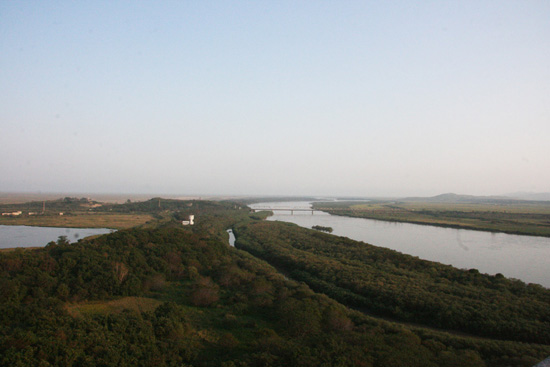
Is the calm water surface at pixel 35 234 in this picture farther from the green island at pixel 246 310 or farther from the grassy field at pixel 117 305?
the grassy field at pixel 117 305

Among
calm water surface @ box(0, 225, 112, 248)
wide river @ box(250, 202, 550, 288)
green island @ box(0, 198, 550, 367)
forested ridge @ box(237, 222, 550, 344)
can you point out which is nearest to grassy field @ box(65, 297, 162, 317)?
green island @ box(0, 198, 550, 367)

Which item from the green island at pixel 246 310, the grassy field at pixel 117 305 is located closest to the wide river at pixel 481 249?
the green island at pixel 246 310

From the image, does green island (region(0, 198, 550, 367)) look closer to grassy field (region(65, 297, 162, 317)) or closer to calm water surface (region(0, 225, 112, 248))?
grassy field (region(65, 297, 162, 317))

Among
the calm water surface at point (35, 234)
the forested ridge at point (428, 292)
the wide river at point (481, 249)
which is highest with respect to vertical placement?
the calm water surface at point (35, 234)

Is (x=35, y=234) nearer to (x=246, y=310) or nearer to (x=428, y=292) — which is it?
(x=246, y=310)

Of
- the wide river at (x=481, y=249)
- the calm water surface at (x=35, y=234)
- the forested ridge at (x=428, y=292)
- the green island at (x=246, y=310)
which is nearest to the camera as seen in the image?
the green island at (x=246, y=310)

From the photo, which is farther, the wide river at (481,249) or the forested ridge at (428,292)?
the wide river at (481,249)

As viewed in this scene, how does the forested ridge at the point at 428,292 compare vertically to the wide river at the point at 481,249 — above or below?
above
